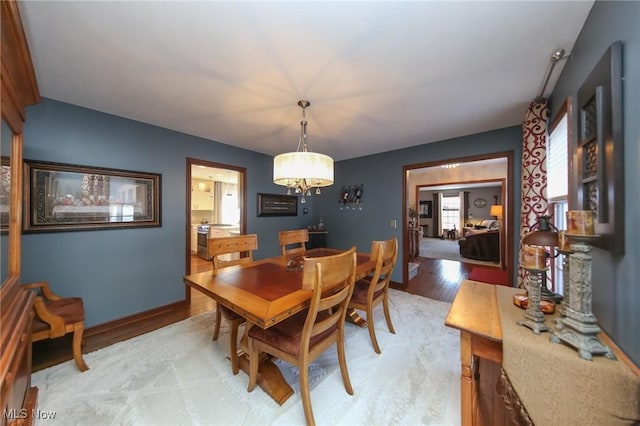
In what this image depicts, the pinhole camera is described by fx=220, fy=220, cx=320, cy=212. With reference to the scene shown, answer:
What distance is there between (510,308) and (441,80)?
65.7 inches

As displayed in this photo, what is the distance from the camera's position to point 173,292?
286cm

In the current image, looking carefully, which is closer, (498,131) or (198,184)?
(498,131)

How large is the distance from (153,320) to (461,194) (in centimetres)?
1107

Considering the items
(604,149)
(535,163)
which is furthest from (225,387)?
(535,163)

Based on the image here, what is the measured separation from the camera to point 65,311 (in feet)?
5.89

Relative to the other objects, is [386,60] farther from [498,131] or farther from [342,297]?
[498,131]

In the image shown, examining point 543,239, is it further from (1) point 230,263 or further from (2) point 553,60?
(1) point 230,263

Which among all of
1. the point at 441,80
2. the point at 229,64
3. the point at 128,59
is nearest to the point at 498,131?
the point at 441,80

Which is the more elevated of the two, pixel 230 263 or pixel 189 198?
pixel 189 198

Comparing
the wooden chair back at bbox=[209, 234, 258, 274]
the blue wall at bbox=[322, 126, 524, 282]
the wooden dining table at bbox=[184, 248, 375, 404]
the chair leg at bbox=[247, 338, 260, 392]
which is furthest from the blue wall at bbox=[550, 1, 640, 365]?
the wooden chair back at bbox=[209, 234, 258, 274]

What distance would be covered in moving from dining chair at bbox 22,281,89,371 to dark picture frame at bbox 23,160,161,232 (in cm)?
60

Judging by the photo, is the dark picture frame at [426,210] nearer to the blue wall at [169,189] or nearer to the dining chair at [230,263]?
the blue wall at [169,189]

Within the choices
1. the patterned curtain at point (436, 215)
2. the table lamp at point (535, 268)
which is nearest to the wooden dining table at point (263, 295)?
the table lamp at point (535, 268)

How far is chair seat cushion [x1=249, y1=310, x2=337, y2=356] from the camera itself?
1.34m
